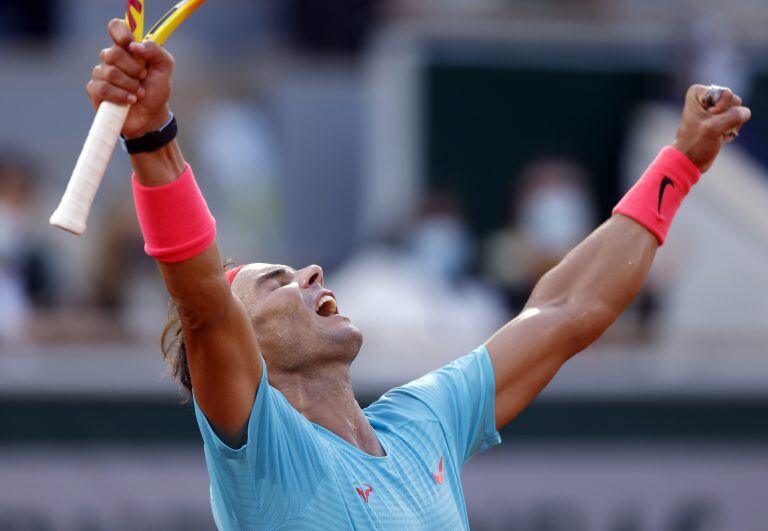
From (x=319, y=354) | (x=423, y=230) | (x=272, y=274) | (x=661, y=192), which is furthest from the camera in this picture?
(x=423, y=230)

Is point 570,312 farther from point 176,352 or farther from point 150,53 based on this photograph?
point 150,53

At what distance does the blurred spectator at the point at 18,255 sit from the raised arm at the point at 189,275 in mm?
5110

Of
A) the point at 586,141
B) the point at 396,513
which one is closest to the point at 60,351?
the point at 396,513

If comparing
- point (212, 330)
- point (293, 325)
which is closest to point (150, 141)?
point (212, 330)

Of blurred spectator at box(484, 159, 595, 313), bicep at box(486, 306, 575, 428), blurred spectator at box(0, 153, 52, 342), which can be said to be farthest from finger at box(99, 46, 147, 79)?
blurred spectator at box(484, 159, 595, 313)

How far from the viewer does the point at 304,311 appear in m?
3.45

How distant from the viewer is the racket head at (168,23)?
2861mm

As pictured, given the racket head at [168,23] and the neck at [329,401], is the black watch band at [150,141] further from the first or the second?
the neck at [329,401]

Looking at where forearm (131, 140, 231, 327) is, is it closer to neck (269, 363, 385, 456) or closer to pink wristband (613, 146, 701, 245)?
neck (269, 363, 385, 456)

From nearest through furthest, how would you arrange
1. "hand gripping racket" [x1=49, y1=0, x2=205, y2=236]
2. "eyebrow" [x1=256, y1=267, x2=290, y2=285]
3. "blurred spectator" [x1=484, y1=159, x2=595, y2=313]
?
1. "hand gripping racket" [x1=49, y1=0, x2=205, y2=236]
2. "eyebrow" [x1=256, y1=267, x2=290, y2=285]
3. "blurred spectator" [x1=484, y1=159, x2=595, y2=313]

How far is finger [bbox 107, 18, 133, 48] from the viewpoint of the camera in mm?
2574

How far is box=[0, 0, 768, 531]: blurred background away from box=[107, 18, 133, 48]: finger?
15.1ft

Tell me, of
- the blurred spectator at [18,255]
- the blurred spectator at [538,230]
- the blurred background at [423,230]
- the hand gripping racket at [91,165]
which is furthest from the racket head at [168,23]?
the blurred spectator at [538,230]

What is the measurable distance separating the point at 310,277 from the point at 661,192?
106 centimetres
